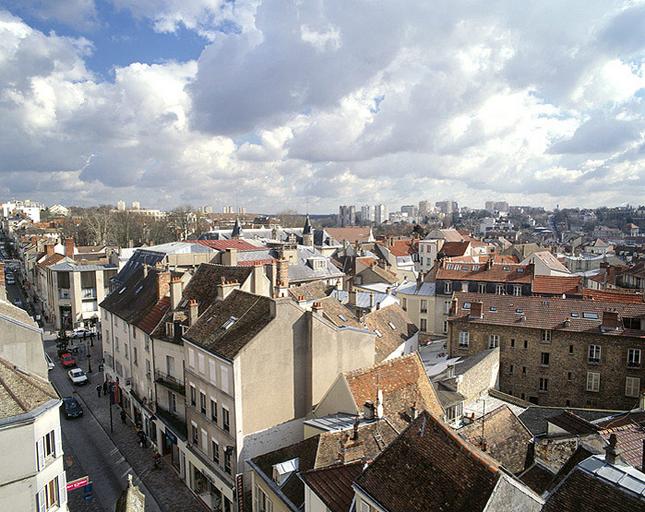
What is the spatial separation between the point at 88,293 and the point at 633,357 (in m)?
53.5

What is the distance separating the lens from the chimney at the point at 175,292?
2731 cm

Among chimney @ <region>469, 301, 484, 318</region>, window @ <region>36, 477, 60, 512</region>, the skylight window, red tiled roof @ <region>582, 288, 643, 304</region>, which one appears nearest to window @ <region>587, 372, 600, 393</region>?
chimney @ <region>469, 301, 484, 318</region>

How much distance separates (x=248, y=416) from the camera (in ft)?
65.6

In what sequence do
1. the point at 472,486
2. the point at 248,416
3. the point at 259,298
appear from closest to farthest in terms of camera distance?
the point at 472,486 → the point at 248,416 → the point at 259,298

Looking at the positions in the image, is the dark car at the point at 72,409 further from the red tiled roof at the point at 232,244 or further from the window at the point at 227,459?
the red tiled roof at the point at 232,244

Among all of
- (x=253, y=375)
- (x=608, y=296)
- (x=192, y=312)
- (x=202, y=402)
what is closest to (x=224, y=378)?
(x=253, y=375)

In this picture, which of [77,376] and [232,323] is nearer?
[232,323]

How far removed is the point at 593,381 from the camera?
30.7 m

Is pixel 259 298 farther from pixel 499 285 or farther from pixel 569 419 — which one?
pixel 499 285

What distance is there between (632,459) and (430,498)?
7.21 metres

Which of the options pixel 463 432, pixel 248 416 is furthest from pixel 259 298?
pixel 463 432

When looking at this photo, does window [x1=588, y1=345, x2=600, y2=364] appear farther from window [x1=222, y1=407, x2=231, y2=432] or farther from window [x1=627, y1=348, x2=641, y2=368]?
window [x1=222, y1=407, x2=231, y2=432]

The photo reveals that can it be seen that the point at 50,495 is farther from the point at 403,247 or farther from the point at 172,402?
the point at 403,247

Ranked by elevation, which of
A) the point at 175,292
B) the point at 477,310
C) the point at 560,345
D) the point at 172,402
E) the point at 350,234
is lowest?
the point at 172,402
